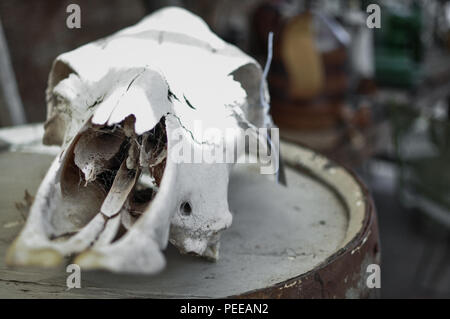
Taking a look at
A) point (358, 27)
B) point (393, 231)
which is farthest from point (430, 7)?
point (393, 231)

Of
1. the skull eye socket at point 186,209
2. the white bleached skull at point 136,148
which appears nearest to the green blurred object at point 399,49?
the white bleached skull at point 136,148

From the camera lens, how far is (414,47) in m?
3.04

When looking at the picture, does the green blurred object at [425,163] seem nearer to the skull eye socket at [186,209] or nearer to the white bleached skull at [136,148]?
the white bleached skull at [136,148]

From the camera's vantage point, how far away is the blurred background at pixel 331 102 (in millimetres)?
2043

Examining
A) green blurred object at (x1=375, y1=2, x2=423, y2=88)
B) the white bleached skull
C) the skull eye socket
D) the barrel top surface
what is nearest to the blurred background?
green blurred object at (x1=375, y1=2, x2=423, y2=88)

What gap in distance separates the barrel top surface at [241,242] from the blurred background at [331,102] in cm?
101

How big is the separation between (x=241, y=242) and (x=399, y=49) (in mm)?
2513

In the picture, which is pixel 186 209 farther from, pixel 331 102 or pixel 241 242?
pixel 331 102

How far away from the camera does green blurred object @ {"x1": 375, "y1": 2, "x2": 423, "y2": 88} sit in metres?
2.99

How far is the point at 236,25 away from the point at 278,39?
893mm

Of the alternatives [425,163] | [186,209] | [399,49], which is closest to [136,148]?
[186,209]

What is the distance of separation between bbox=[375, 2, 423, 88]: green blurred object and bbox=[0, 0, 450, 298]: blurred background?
36cm

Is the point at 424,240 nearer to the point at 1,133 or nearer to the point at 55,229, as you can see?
the point at 1,133
